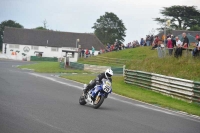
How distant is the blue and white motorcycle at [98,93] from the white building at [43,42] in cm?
8662

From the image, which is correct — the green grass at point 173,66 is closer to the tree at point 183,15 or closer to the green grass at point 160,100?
the green grass at point 160,100

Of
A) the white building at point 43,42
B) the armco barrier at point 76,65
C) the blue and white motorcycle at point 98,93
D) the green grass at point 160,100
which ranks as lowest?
the green grass at point 160,100

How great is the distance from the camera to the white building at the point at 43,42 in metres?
104

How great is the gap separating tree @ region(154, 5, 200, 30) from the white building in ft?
80.0

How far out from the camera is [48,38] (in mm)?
107438

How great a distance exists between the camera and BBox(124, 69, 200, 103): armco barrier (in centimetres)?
2087

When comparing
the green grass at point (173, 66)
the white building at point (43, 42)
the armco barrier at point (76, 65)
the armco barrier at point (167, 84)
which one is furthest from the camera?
the white building at point (43, 42)

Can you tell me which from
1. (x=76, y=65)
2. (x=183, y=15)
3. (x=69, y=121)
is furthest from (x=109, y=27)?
(x=69, y=121)

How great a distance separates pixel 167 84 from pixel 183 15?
62.6 meters

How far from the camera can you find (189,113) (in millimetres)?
17516

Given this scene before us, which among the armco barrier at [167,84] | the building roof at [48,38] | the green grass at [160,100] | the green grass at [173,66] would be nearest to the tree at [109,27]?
the building roof at [48,38]

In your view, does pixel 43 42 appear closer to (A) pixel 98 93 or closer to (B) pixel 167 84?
(B) pixel 167 84

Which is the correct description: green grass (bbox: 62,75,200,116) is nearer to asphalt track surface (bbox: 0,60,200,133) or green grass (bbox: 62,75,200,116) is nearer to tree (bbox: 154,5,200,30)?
asphalt track surface (bbox: 0,60,200,133)

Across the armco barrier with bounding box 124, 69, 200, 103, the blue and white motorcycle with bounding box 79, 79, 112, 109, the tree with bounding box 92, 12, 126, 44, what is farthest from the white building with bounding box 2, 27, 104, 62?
the blue and white motorcycle with bounding box 79, 79, 112, 109
